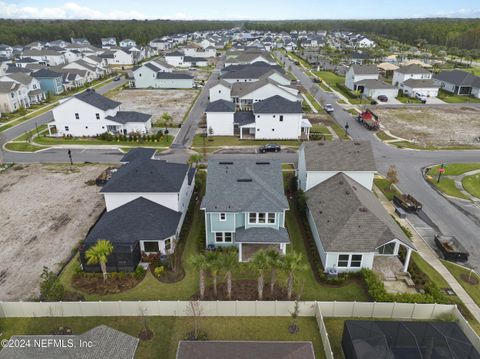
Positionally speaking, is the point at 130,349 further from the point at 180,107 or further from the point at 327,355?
the point at 180,107

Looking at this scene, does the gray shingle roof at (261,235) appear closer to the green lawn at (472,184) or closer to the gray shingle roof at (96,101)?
the green lawn at (472,184)

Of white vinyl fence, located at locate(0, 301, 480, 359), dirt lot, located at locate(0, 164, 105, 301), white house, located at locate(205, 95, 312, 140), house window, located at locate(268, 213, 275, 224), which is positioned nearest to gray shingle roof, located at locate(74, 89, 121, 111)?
dirt lot, located at locate(0, 164, 105, 301)

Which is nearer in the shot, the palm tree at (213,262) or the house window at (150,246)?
the palm tree at (213,262)

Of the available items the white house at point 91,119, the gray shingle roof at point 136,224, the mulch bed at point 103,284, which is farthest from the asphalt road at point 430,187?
the white house at point 91,119

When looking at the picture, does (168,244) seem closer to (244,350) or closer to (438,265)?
(244,350)

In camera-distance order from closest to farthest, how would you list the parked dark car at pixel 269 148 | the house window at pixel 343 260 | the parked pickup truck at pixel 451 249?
the house window at pixel 343 260
the parked pickup truck at pixel 451 249
the parked dark car at pixel 269 148

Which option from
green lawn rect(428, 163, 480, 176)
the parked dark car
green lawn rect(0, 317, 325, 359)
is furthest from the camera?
the parked dark car

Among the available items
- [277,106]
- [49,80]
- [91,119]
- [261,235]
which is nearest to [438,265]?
[261,235]

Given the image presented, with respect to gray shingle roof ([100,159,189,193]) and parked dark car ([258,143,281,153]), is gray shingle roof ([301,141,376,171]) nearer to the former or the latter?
gray shingle roof ([100,159,189,193])
